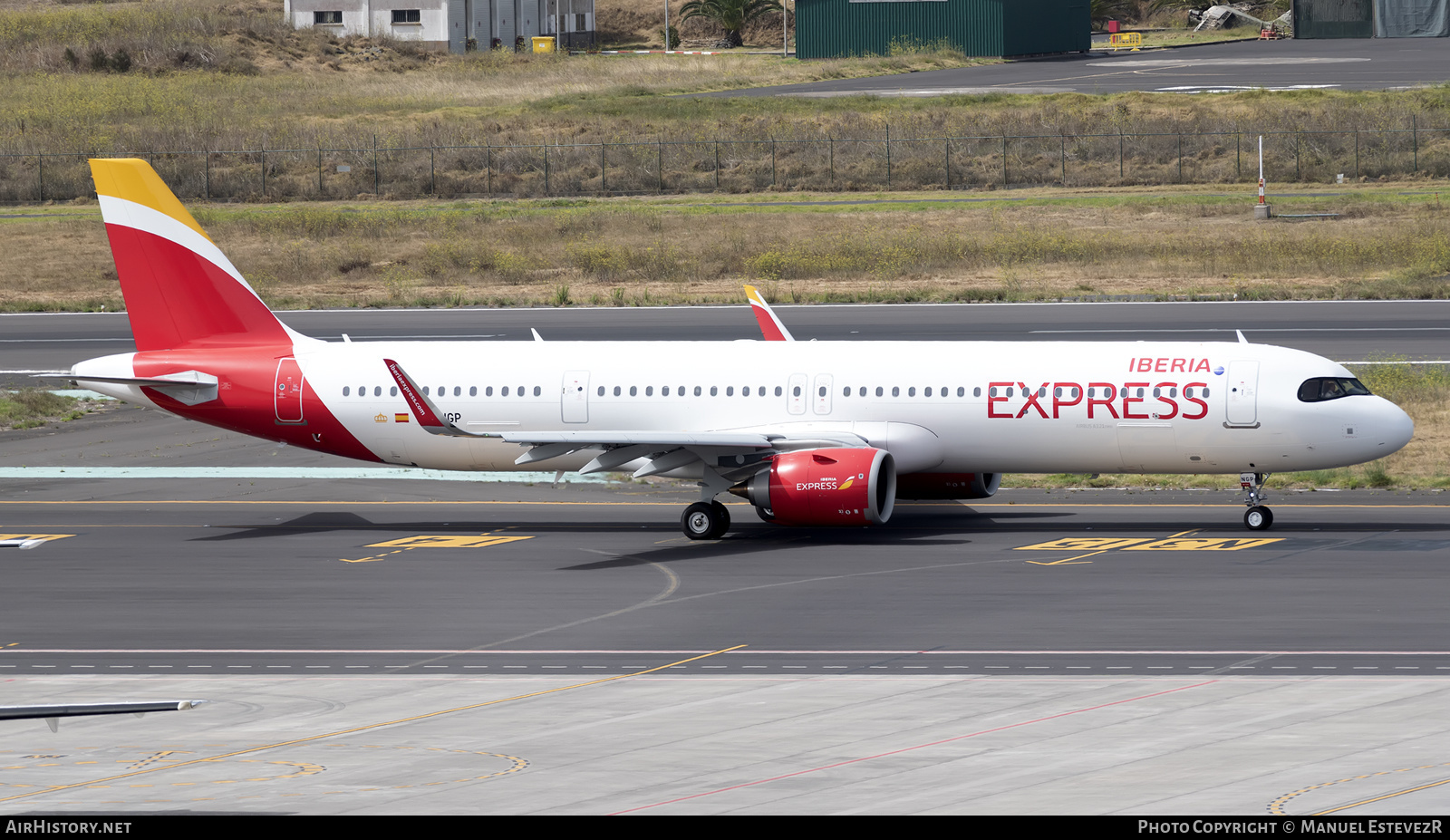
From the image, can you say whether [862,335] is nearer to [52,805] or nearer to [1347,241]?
[1347,241]

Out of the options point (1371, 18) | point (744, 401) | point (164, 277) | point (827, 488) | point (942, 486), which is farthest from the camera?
point (1371, 18)

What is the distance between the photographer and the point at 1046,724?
1923cm

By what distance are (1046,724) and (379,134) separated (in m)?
99.2

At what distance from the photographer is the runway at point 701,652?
1678 centimetres

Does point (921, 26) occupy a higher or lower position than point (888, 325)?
higher

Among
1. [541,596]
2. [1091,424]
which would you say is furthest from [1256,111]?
[541,596]

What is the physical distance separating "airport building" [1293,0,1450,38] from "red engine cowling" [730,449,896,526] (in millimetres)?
143394

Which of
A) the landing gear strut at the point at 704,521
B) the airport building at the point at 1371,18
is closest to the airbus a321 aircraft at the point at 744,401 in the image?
the landing gear strut at the point at 704,521

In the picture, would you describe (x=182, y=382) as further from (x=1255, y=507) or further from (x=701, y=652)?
(x=1255, y=507)

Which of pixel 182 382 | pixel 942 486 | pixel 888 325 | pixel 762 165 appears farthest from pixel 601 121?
pixel 942 486

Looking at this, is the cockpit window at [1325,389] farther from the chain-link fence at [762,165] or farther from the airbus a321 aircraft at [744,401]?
the chain-link fence at [762,165]

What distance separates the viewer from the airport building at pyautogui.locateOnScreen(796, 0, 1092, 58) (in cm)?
14325

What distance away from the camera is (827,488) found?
3064cm

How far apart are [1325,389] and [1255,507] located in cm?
261
